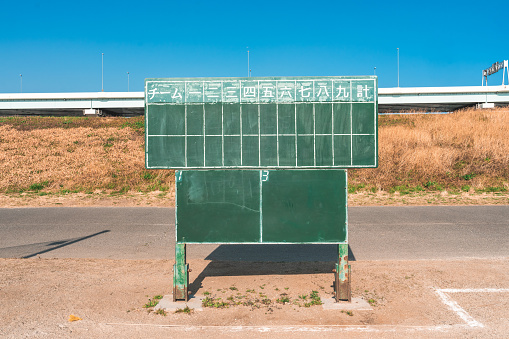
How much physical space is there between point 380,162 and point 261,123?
16986 mm

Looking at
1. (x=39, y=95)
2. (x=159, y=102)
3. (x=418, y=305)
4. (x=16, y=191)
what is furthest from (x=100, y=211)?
(x=39, y=95)

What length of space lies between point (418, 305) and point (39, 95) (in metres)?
51.6

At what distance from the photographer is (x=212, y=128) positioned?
605 cm

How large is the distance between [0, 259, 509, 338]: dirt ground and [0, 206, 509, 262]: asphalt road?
752 millimetres

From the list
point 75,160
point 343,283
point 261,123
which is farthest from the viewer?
point 75,160

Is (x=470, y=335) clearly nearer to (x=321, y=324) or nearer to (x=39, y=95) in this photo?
(x=321, y=324)

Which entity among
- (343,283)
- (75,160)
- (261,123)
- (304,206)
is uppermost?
(261,123)

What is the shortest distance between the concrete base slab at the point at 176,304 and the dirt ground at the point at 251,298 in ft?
0.46

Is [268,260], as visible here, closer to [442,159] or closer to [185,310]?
[185,310]

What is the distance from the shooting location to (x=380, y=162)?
70.1 ft

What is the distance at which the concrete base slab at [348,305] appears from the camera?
5.65 meters

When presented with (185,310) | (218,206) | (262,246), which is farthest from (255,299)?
(262,246)

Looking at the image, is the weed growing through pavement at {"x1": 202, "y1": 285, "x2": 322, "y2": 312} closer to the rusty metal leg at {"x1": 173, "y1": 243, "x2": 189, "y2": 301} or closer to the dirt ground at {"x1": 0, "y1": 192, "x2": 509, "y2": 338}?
the dirt ground at {"x1": 0, "y1": 192, "x2": 509, "y2": 338}

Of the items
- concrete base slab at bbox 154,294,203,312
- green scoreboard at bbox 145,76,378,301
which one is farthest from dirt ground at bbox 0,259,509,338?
green scoreboard at bbox 145,76,378,301
